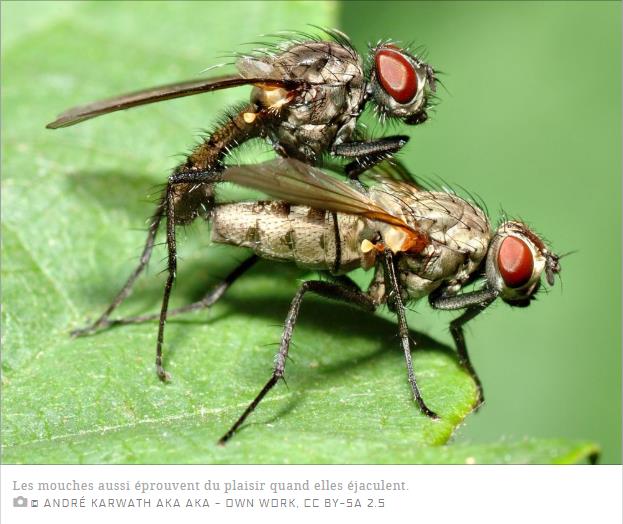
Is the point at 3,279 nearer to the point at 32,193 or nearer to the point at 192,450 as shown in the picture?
the point at 32,193

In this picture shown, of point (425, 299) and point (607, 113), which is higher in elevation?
point (607, 113)

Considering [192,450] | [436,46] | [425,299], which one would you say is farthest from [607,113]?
[192,450]

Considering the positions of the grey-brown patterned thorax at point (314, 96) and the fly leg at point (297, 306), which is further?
the grey-brown patterned thorax at point (314, 96)

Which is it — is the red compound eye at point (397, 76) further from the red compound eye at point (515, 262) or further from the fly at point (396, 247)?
the red compound eye at point (515, 262)
